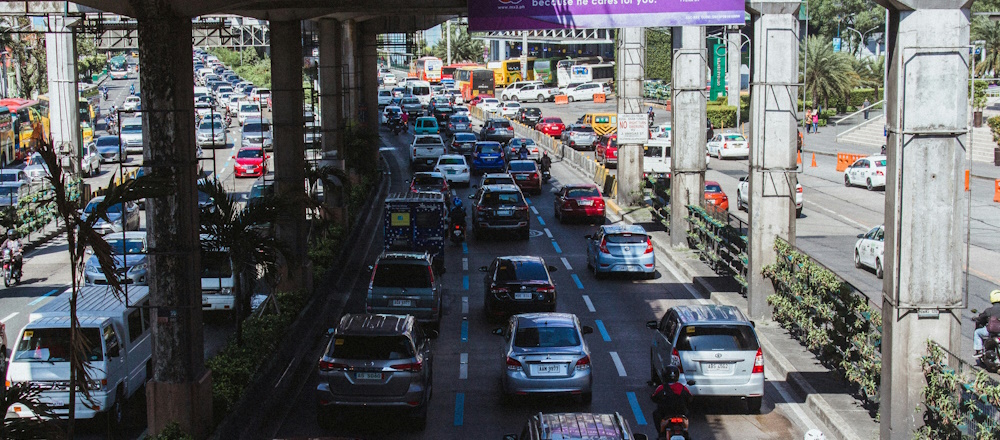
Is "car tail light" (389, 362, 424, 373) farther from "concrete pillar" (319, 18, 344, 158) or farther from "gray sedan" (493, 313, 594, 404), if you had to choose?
"concrete pillar" (319, 18, 344, 158)

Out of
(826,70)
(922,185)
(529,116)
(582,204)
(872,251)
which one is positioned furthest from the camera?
(529,116)

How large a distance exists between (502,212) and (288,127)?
985 centimetres

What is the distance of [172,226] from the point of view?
1662 cm

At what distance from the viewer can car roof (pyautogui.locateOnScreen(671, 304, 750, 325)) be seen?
1781 centimetres

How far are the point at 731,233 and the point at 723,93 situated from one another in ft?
226

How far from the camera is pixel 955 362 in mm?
14273

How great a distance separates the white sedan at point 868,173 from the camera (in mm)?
49844

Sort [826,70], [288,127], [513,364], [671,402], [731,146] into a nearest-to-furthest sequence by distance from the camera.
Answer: [671,402] → [513,364] → [288,127] → [731,146] → [826,70]

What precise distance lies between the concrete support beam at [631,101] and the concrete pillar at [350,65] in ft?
70.3

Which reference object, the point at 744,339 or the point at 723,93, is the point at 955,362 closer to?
the point at 744,339

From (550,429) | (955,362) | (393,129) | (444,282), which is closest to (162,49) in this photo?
(550,429)

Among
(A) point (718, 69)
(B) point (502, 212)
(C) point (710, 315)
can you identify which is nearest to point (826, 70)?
(A) point (718, 69)

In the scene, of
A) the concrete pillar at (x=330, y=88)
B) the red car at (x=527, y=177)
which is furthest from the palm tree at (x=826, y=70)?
the concrete pillar at (x=330, y=88)

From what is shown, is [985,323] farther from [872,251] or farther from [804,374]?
[872,251]
